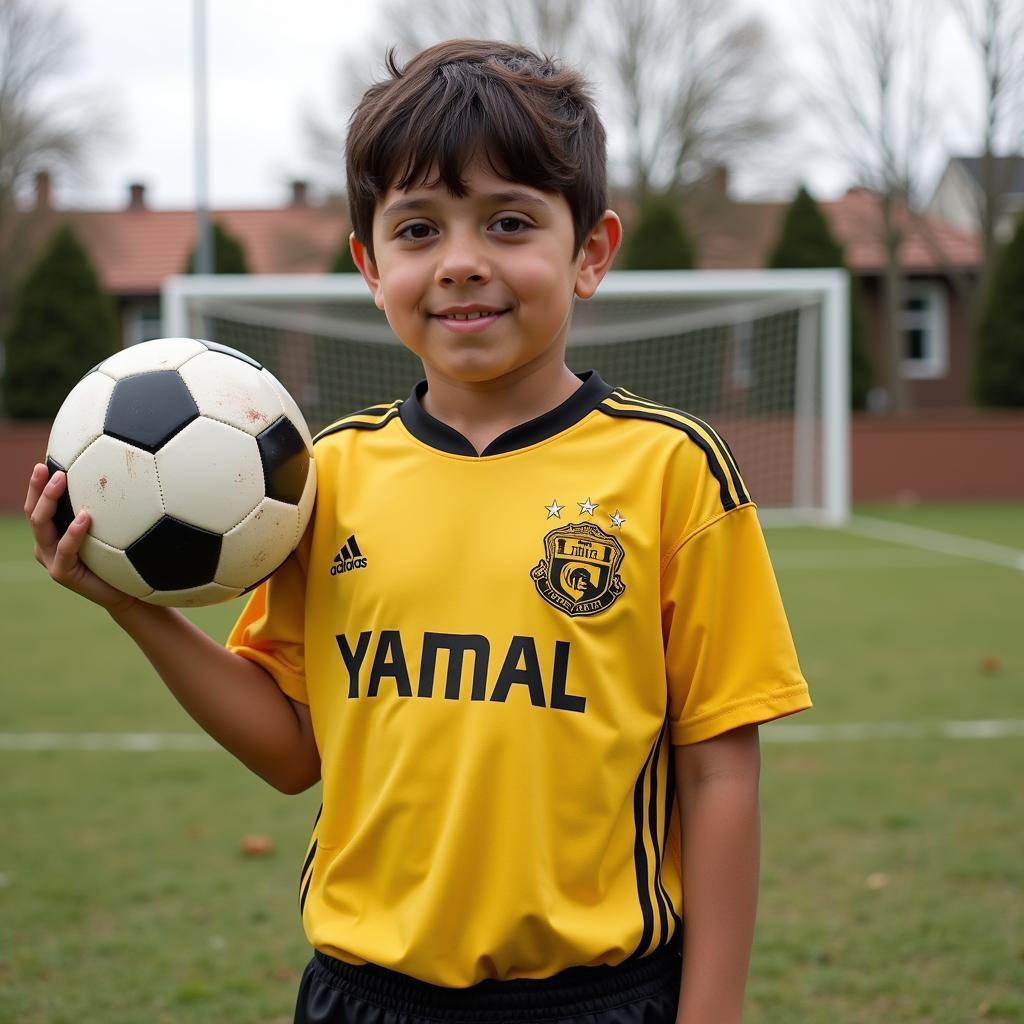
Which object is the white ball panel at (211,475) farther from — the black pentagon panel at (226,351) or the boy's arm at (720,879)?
the boy's arm at (720,879)

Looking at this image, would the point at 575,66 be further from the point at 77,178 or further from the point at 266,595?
the point at 77,178

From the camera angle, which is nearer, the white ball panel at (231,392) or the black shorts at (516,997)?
the black shorts at (516,997)

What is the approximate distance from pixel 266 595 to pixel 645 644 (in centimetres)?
54

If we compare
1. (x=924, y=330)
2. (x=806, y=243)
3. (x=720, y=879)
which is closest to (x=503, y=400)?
(x=720, y=879)

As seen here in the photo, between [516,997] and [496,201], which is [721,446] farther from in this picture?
[516,997]

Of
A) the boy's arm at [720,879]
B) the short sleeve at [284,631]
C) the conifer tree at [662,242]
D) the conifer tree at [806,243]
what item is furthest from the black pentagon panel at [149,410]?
the conifer tree at [806,243]

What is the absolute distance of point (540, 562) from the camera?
156 centimetres

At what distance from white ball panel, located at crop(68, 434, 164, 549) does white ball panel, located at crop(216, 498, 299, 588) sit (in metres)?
0.10

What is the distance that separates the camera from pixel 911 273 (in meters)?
30.2

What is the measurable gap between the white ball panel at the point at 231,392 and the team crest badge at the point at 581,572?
46 centimetres

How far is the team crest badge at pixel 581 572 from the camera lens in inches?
60.9

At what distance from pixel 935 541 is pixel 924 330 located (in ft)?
60.7

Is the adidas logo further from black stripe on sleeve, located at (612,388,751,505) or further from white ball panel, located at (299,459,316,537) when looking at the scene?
black stripe on sleeve, located at (612,388,751,505)

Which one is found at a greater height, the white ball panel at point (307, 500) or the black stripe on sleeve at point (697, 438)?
the black stripe on sleeve at point (697, 438)
